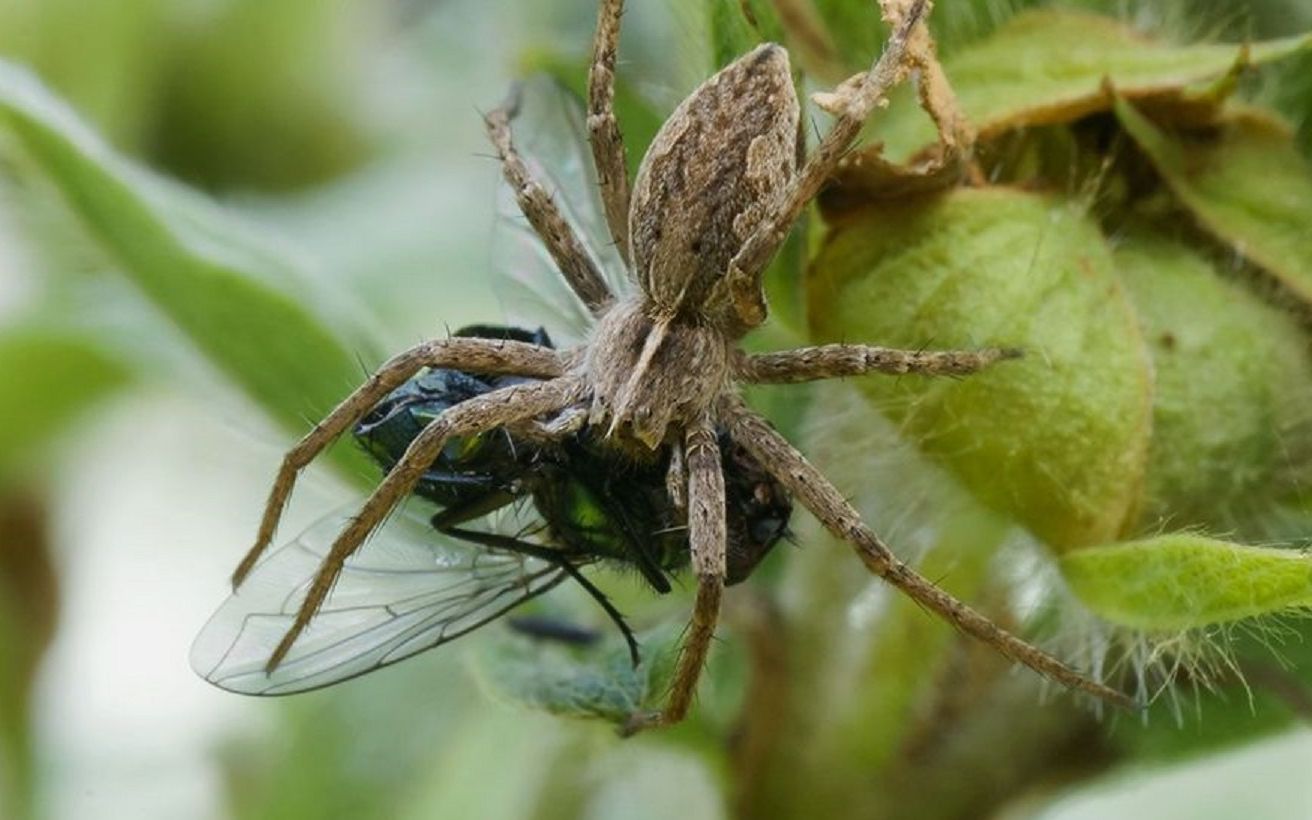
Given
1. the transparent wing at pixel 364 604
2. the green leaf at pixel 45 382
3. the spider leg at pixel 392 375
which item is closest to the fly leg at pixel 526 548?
the transparent wing at pixel 364 604

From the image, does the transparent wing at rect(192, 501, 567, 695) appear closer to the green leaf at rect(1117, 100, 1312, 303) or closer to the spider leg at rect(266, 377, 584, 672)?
the spider leg at rect(266, 377, 584, 672)

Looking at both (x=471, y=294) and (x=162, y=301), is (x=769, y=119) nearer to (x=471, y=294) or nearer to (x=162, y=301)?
(x=162, y=301)

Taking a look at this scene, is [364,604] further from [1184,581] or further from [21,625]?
[21,625]

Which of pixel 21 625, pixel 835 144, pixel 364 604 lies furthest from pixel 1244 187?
pixel 21 625

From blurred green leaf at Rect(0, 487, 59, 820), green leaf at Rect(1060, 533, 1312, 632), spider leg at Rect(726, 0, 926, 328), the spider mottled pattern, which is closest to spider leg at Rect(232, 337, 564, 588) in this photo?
the spider mottled pattern

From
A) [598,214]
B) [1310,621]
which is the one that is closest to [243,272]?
[598,214]

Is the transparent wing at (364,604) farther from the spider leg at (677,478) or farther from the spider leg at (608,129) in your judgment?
the spider leg at (608,129)
